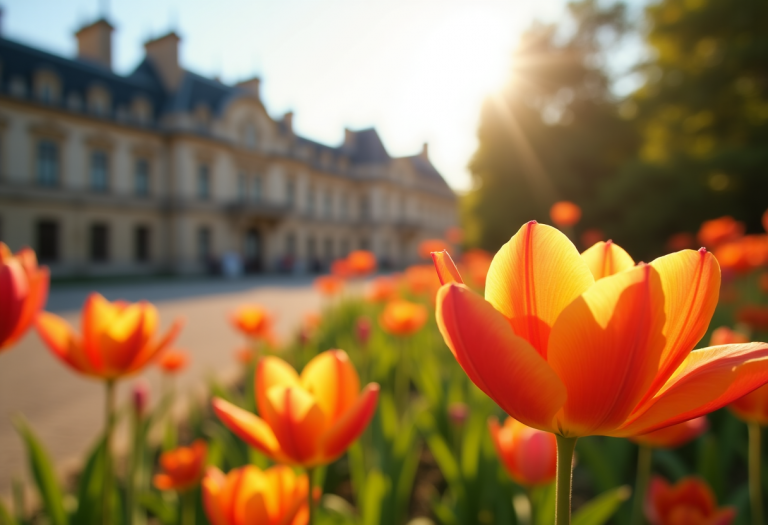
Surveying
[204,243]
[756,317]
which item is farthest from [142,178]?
[756,317]

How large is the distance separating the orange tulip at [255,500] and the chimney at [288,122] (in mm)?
31510

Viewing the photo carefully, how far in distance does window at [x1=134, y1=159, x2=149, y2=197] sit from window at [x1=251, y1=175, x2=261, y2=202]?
5758mm

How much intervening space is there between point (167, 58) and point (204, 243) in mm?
9529

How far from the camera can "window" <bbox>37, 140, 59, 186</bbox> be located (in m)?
18.7

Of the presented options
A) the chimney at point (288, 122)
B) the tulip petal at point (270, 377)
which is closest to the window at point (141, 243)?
the chimney at point (288, 122)

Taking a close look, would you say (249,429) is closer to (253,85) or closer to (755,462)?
(755,462)

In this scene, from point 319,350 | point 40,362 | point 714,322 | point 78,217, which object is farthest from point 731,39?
point 78,217

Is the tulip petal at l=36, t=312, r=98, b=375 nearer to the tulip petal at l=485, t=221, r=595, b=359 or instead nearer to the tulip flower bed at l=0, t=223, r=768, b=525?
the tulip flower bed at l=0, t=223, r=768, b=525

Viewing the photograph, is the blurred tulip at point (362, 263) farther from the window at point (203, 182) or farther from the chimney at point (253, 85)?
the chimney at point (253, 85)

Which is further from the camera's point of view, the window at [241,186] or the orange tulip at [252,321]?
the window at [241,186]

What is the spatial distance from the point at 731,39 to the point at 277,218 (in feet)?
69.7

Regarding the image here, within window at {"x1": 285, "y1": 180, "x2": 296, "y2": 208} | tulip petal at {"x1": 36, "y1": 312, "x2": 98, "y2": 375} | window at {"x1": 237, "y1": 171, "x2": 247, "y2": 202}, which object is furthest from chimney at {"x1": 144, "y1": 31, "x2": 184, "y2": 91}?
tulip petal at {"x1": 36, "y1": 312, "x2": 98, "y2": 375}

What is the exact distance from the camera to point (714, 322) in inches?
123

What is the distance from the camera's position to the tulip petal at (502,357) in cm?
34
